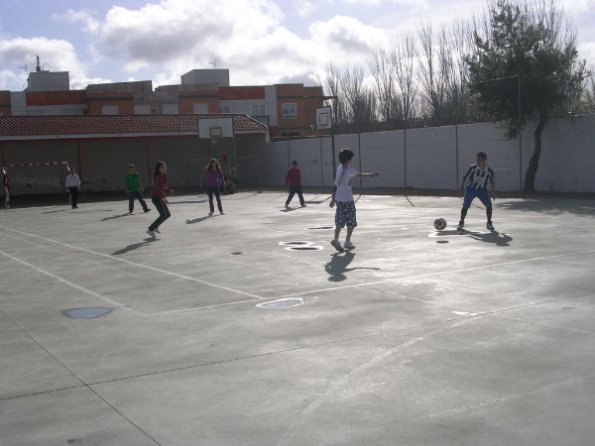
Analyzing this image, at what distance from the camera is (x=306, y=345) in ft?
21.2

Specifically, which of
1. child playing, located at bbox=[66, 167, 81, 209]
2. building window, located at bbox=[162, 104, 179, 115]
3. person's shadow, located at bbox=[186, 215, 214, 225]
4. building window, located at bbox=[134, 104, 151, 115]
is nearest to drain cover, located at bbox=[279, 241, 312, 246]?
person's shadow, located at bbox=[186, 215, 214, 225]

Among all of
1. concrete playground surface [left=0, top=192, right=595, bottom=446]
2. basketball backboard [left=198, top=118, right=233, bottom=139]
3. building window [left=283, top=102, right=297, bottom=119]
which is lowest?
concrete playground surface [left=0, top=192, right=595, bottom=446]

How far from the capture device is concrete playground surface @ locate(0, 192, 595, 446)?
4.63m

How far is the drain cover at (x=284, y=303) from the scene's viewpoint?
8.21 meters

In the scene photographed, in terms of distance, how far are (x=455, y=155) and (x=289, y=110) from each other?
1719 inches

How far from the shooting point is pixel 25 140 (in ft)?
128

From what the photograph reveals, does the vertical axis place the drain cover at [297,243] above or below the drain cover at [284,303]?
above

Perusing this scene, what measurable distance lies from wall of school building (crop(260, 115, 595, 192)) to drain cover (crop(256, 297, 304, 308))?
64.6 ft

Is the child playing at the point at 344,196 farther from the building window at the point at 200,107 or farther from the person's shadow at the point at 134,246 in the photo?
the building window at the point at 200,107

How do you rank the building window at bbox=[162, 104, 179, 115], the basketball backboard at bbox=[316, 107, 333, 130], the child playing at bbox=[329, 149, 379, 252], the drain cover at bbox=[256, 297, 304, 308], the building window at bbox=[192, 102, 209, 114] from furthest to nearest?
the building window at bbox=[192, 102, 209, 114] < the building window at bbox=[162, 104, 179, 115] < the basketball backboard at bbox=[316, 107, 333, 130] < the child playing at bbox=[329, 149, 379, 252] < the drain cover at bbox=[256, 297, 304, 308]

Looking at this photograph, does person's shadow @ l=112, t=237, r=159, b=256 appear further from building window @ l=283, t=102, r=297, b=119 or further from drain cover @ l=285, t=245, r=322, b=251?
building window @ l=283, t=102, r=297, b=119

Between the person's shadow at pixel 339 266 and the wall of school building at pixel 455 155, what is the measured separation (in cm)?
1643

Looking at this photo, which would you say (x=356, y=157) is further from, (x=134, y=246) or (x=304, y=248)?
(x=304, y=248)

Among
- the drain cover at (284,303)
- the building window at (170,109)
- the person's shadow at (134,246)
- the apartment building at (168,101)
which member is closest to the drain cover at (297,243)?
the person's shadow at (134,246)
